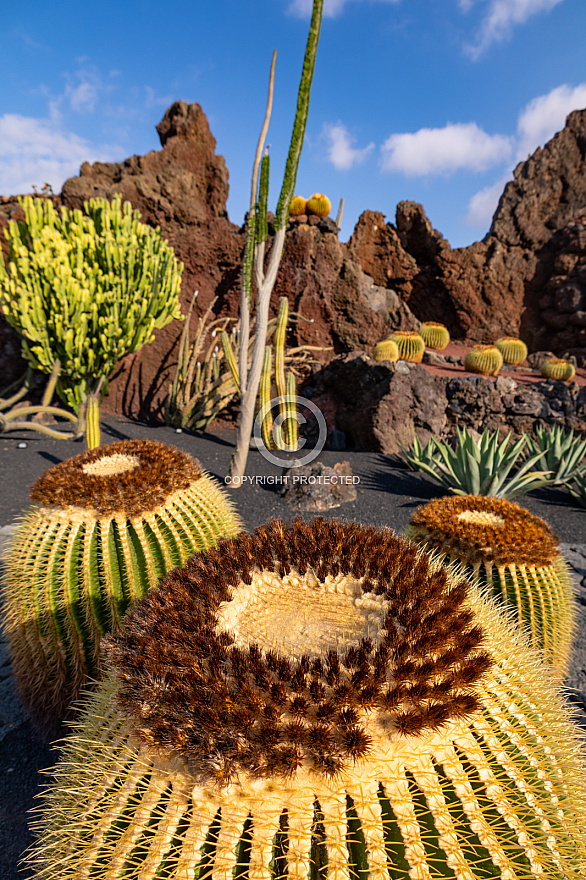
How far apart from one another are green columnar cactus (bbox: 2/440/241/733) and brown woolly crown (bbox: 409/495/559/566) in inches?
49.6

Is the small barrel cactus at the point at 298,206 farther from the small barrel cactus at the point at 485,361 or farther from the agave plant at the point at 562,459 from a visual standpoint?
the agave plant at the point at 562,459

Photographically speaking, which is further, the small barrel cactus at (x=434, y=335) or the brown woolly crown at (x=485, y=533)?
the small barrel cactus at (x=434, y=335)

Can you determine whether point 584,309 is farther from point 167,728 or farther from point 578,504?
point 167,728

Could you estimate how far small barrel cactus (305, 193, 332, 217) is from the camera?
1338 centimetres

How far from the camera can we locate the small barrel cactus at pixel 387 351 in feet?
35.0

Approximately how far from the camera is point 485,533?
98.3 inches

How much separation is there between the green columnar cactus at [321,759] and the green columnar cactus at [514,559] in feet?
4.77

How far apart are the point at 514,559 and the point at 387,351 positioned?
28.5 feet

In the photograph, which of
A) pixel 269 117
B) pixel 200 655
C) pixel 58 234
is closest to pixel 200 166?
pixel 58 234

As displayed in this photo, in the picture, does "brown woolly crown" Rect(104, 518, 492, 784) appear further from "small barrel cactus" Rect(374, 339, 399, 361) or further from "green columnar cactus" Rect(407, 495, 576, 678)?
"small barrel cactus" Rect(374, 339, 399, 361)

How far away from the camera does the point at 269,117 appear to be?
4.86 metres

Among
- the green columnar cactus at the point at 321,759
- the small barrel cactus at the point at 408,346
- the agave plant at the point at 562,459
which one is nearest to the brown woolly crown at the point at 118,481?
the green columnar cactus at the point at 321,759

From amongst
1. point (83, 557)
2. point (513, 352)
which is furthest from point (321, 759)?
point (513, 352)

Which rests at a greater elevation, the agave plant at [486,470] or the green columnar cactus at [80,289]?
the green columnar cactus at [80,289]
